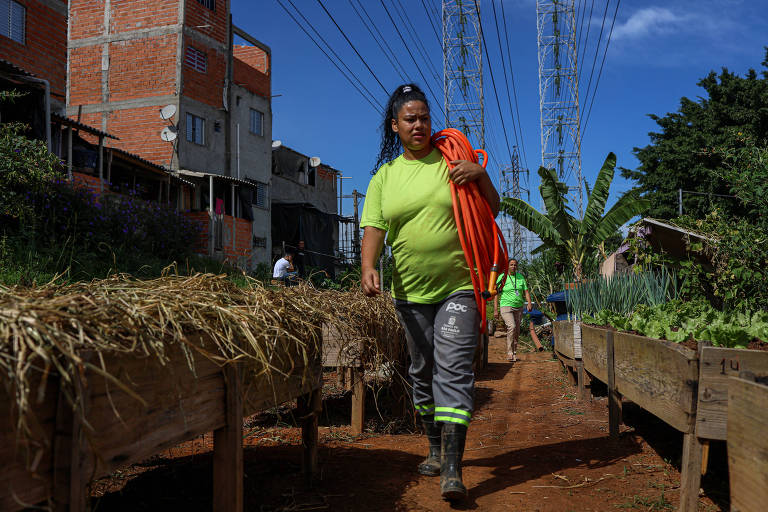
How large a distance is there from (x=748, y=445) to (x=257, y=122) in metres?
25.9

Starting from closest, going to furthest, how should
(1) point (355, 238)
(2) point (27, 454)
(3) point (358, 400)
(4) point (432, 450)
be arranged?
(2) point (27, 454) < (4) point (432, 450) < (3) point (358, 400) < (1) point (355, 238)

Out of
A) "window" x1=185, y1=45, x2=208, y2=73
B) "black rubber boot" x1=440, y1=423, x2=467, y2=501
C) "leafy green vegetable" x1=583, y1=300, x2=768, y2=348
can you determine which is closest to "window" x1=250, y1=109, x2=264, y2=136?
"window" x1=185, y1=45, x2=208, y2=73

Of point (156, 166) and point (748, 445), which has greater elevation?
point (156, 166)

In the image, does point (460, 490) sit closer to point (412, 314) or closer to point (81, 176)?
point (412, 314)

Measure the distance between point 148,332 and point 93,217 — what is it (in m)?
11.6

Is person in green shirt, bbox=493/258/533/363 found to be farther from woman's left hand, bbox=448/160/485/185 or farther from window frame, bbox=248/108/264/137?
window frame, bbox=248/108/264/137

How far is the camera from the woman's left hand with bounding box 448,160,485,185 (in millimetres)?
3369

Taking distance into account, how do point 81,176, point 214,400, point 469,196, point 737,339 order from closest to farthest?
point 214,400 < point 737,339 < point 469,196 < point 81,176

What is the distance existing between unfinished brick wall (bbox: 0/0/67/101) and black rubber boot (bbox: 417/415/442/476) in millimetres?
14494

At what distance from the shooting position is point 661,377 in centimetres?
316

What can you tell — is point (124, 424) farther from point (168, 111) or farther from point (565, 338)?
point (168, 111)

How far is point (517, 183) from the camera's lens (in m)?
36.1

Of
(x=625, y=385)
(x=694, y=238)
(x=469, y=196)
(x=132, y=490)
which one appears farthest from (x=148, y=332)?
(x=694, y=238)

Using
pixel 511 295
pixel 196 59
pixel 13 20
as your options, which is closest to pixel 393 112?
pixel 511 295
